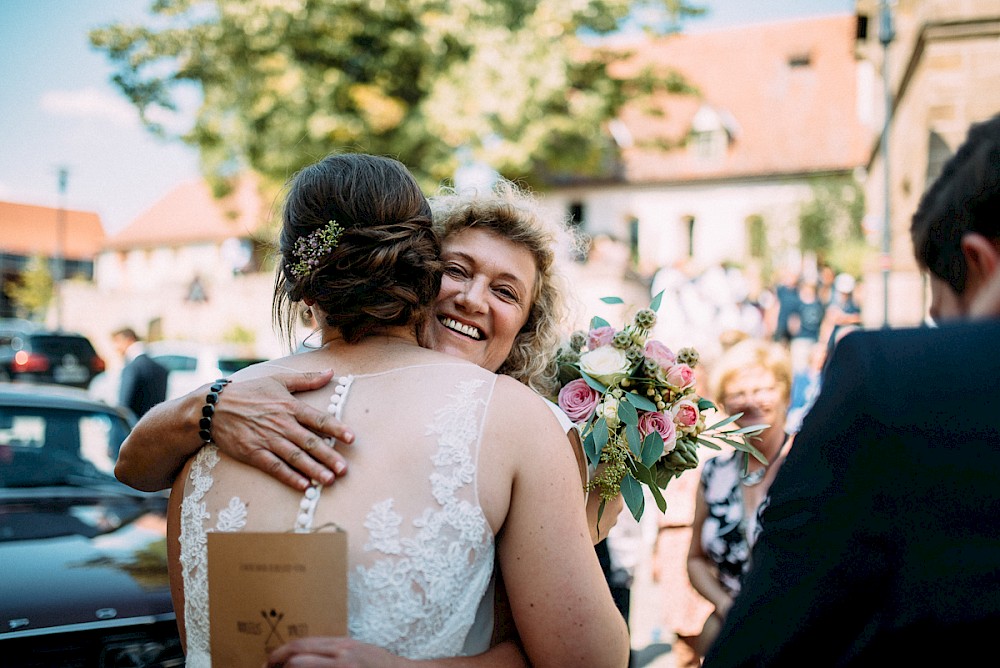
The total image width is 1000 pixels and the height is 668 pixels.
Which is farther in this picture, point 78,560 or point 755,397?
point 755,397

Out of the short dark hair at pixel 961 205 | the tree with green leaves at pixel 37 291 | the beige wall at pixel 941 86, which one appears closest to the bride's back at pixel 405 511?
the short dark hair at pixel 961 205

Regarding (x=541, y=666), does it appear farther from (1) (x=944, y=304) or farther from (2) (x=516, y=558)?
(1) (x=944, y=304)

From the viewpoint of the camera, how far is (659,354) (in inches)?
100

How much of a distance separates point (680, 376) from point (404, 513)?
1.14m

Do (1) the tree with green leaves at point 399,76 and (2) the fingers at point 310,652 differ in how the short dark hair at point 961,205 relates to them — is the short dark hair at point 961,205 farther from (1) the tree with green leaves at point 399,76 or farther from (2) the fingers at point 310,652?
(1) the tree with green leaves at point 399,76

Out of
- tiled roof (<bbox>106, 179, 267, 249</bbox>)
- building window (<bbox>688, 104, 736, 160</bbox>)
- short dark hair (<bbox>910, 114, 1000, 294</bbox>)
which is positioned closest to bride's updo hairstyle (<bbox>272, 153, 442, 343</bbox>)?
short dark hair (<bbox>910, 114, 1000, 294</bbox>)

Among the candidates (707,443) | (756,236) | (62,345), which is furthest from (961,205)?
(756,236)

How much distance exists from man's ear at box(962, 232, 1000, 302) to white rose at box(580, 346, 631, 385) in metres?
1.30

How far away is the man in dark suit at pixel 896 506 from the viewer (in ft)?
3.54

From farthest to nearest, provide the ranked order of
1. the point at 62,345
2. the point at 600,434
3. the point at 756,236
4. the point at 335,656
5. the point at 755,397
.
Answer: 1. the point at 756,236
2. the point at 62,345
3. the point at 755,397
4. the point at 600,434
5. the point at 335,656

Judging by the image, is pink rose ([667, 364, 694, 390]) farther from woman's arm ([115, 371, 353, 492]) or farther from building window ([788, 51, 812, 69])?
building window ([788, 51, 812, 69])

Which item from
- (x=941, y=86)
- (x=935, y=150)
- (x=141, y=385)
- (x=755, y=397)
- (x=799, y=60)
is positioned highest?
(x=799, y=60)

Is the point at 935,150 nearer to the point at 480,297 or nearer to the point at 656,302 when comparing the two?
the point at 656,302

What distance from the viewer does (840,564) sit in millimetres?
1131
